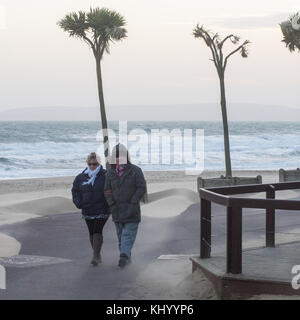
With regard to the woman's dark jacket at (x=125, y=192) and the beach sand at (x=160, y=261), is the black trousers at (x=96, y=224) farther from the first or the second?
the beach sand at (x=160, y=261)

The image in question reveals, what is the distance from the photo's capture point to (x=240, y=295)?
6.96 m

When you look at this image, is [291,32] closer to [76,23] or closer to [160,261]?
[76,23]

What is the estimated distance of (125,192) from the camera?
939cm

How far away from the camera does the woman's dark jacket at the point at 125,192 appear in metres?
9.39

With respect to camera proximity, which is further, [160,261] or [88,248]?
[88,248]

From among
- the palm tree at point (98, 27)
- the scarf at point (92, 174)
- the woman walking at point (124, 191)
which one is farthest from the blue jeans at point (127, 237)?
the palm tree at point (98, 27)

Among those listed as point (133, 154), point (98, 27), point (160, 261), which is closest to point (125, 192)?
point (160, 261)

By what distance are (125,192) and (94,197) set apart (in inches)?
19.0

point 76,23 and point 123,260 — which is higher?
point 76,23

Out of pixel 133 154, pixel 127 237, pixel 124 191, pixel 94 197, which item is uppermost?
pixel 124 191

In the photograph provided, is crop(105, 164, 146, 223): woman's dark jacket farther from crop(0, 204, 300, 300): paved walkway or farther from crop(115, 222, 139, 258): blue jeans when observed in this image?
crop(0, 204, 300, 300): paved walkway
